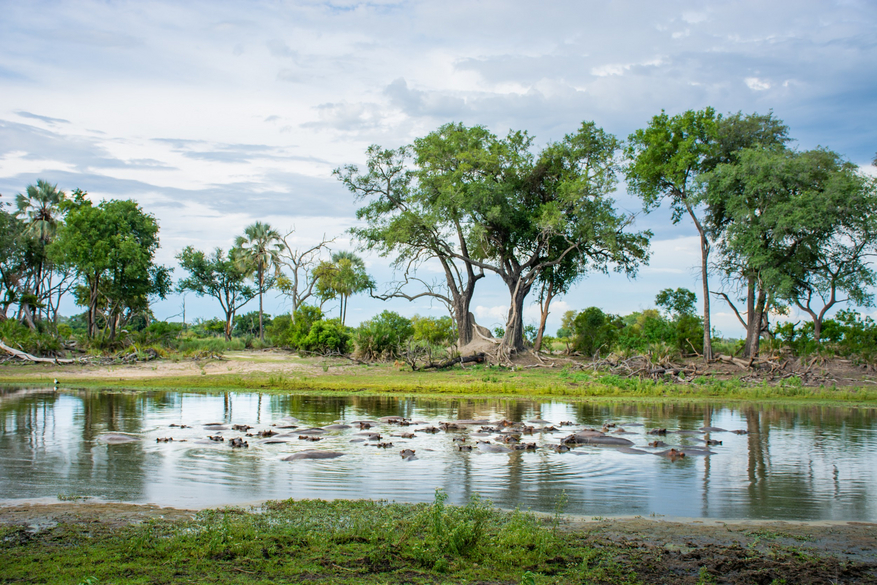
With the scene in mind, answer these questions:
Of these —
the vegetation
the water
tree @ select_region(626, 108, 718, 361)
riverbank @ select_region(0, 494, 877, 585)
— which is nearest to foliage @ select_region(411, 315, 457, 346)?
the vegetation

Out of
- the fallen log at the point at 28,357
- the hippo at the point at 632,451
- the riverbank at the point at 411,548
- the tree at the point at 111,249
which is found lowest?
the hippo at the point at 632,451

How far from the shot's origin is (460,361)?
3088 centimetres

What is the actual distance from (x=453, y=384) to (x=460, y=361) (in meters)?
7.42

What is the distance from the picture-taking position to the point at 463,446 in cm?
1145

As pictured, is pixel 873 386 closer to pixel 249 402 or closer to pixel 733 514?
pixel 733 514

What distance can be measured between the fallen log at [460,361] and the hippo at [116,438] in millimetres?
17373

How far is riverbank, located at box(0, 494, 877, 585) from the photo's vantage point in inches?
207

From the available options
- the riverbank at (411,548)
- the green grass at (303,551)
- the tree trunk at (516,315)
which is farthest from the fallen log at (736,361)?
the green grass at (303,551)

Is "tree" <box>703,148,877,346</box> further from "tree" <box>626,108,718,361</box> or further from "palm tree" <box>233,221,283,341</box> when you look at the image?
"palm tree" <box>233,221,283,341</box>

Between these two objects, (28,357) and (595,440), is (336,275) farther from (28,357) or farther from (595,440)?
(595,440)

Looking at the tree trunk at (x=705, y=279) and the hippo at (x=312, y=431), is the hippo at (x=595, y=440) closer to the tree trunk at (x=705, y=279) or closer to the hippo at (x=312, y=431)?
the hippo at (x=312, y=431)

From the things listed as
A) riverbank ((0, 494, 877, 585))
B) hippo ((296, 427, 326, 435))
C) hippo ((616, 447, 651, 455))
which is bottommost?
hippo ((616, 447, 651, 455))

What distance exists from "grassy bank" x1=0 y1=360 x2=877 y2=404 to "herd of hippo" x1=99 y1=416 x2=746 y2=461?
7259mm

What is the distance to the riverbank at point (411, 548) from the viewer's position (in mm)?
5258
